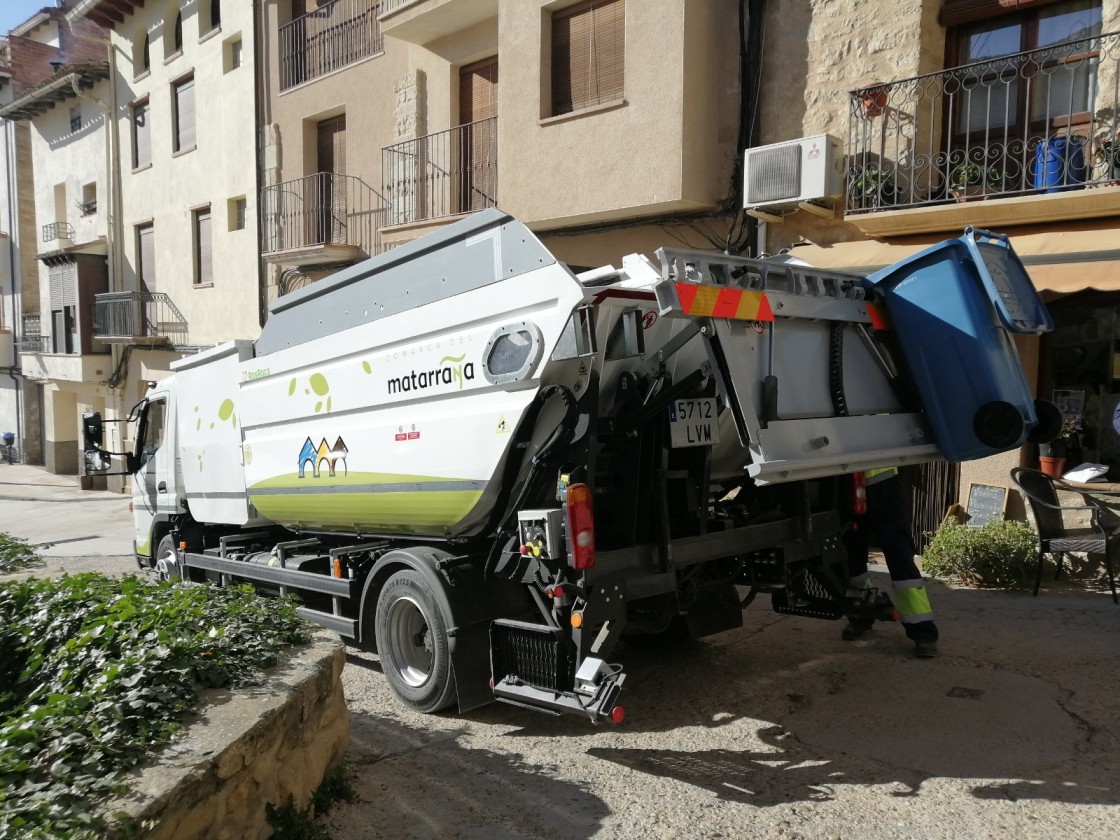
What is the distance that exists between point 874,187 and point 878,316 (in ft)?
14.2

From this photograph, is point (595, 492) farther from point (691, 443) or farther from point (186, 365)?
point (186, 365)

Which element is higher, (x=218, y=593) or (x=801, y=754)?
(x=218, y=593)

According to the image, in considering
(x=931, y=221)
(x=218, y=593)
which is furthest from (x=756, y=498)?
(x=931, y=221)

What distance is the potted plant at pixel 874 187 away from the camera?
898cm

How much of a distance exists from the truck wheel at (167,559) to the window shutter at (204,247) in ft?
38.3

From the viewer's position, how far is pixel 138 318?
21.9 meters

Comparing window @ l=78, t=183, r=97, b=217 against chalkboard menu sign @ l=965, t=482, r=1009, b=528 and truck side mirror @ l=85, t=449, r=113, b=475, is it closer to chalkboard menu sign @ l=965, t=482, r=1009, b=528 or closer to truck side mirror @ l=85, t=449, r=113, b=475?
truck side mirror @ l=85, t=449, r=113, b=475

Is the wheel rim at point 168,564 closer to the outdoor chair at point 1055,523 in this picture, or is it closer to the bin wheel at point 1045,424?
the bin wheel at point 1045,424

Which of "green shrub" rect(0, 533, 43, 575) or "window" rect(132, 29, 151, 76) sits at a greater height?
"window" rect(132, 29, 151, 76)

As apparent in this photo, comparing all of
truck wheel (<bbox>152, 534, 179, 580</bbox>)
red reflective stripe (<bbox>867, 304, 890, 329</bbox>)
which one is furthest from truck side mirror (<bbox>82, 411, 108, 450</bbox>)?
red reflective stripe (<bbox>867, 304, 890, 329</bbox>)

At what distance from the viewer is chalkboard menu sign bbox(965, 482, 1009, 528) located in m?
8.75

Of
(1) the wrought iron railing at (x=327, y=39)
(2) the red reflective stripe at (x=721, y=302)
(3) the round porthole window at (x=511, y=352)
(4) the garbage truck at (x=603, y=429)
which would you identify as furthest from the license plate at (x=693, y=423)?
(1) the wrought iron railing at (x=327, y=39)

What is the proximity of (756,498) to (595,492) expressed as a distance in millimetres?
1388

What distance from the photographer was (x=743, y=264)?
4.48 meters
